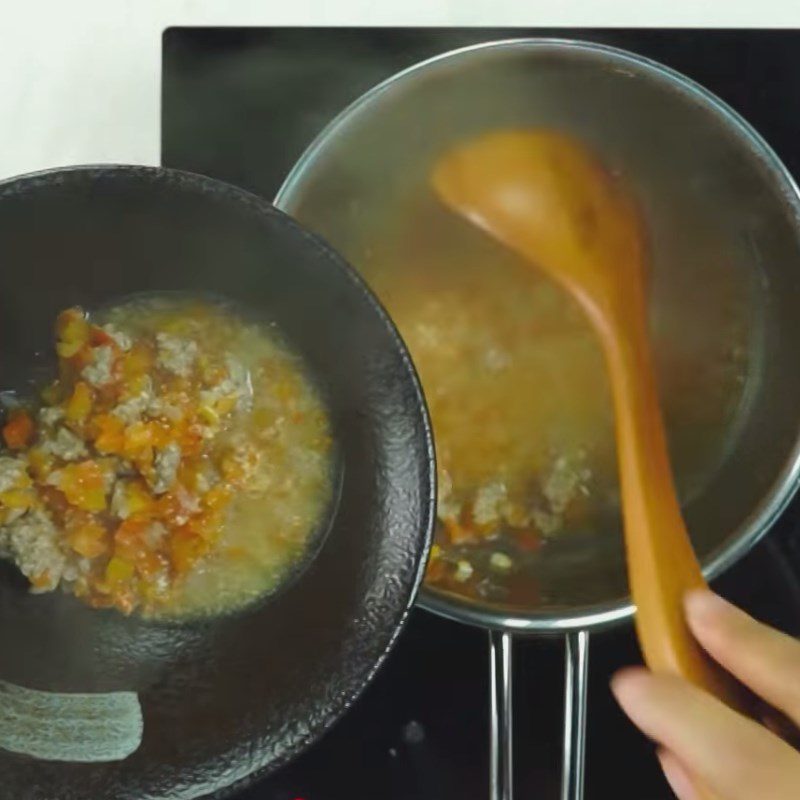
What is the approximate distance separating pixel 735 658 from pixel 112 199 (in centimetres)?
56

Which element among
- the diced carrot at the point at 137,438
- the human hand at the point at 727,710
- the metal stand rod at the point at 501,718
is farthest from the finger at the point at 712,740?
the diced carrot at the point at 137,438

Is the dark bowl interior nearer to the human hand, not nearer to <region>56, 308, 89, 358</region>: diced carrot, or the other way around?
<region>56, 308, 89, 358</region>: diced carrot

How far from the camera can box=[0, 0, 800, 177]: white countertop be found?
1.02 m

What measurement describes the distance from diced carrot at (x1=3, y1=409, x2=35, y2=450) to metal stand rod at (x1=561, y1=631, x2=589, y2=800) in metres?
0.48

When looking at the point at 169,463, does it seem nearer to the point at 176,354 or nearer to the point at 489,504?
the point at 176,354

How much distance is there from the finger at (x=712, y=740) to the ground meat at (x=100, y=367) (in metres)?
0.47

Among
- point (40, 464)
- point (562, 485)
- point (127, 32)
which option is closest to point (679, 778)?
point (562, 485)

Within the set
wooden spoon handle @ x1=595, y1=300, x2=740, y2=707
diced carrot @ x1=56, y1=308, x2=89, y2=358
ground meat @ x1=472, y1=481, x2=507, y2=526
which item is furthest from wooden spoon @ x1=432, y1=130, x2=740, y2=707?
Result: diced carrot @ x1=56, y1=308, x2=89, y2=358

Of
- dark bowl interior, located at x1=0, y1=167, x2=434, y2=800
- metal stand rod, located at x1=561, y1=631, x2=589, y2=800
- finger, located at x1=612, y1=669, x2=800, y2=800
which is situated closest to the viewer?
finger, located at x1=612, y1=669, x2=800, y2=800

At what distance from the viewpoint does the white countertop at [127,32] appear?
1.02 metres

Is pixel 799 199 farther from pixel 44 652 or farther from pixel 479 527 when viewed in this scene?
pixel 44 652

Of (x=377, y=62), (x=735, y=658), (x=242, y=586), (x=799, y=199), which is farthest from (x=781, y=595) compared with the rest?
(x=377, y=62)

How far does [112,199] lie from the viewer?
833 millimetres

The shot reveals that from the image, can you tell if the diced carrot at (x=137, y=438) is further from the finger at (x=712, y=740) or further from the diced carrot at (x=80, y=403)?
the finger at (x=712, y=740)
